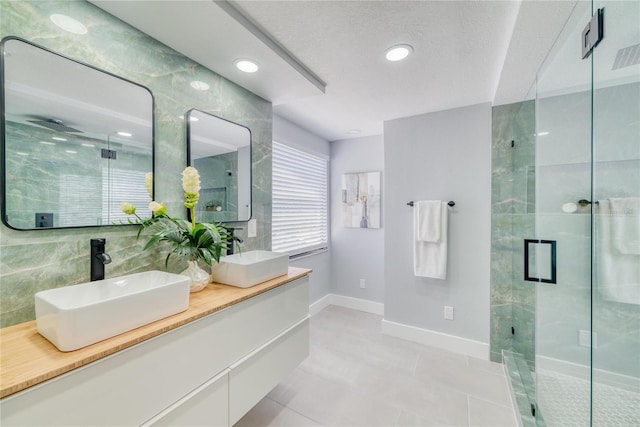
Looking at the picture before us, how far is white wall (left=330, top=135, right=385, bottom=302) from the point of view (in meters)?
3.40

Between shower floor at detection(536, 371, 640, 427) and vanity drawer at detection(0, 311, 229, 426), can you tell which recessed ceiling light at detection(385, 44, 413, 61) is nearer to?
vanity drawer at detection(0, 311, 229, 426)

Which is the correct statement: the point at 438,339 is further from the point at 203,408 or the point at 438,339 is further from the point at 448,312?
the point at 203,408

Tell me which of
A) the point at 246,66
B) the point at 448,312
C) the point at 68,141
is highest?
the point at 246,66

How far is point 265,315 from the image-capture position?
1.47 metres

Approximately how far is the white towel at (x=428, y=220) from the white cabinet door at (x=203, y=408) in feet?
6.64

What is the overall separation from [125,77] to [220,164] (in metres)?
0.67

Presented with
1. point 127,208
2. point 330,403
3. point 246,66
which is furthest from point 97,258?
point 330,403

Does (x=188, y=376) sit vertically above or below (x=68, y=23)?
below

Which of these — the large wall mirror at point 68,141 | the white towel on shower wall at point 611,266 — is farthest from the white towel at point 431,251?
the large wall mirror at point 68,141

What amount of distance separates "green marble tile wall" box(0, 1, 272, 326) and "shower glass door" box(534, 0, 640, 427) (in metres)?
1.97

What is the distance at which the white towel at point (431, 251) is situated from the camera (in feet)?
8.18

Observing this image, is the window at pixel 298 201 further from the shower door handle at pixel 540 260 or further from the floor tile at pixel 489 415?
the shower door handle at pixel 540 260

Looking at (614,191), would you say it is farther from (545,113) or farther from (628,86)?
(545,113)

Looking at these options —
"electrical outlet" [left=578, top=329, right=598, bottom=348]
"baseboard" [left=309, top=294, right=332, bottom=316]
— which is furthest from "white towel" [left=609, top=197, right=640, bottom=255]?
"baseboard" [left=309, top=294, right=332, bottom=316]
